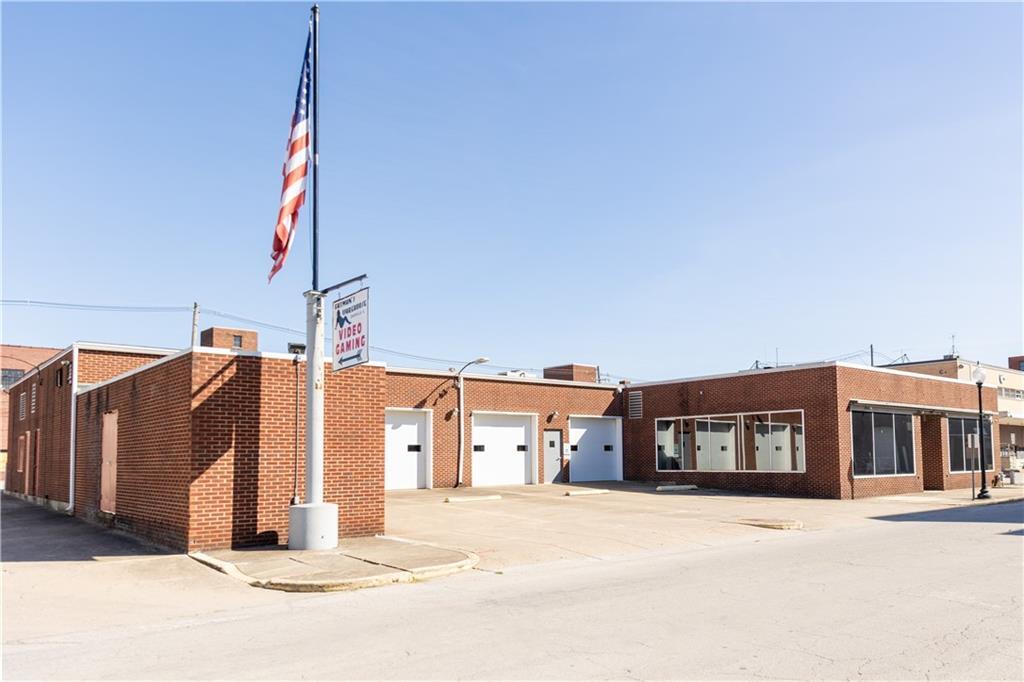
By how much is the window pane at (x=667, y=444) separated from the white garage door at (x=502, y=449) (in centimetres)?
546

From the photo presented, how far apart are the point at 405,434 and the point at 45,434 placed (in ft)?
39.8

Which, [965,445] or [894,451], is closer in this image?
[894,451]

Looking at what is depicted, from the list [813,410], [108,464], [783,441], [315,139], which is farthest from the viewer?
[783,441]

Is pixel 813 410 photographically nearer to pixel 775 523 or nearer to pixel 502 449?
pixel 775 523

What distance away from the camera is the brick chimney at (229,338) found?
1342 inches

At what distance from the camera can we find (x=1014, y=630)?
809 cm

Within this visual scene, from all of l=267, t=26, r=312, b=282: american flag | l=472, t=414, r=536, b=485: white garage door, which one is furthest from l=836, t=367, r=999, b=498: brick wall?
l=267, t=26, r=312, b=282: american flag

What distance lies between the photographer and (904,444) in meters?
31.7

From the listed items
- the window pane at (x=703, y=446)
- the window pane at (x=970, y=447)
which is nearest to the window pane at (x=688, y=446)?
the window pane at (x=703, y=446)

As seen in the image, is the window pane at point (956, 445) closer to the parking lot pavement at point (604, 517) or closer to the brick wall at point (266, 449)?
the parking lot pavement at point (604, 517)

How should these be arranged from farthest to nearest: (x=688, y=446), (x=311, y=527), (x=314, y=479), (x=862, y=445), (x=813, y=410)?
(x=688, y=446) < (x=862, y=445) < (x=813, y=410) < (x=314, y=479) < (x=311, y=527)

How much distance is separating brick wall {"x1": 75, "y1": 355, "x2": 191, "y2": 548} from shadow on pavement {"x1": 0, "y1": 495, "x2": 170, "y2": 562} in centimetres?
Answer: 40

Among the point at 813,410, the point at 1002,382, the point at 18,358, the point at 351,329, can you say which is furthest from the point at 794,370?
the point at 18,358

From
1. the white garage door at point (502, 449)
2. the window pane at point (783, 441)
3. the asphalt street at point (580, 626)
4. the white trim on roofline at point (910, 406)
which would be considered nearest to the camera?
the asphalt street at point (580, 626)
